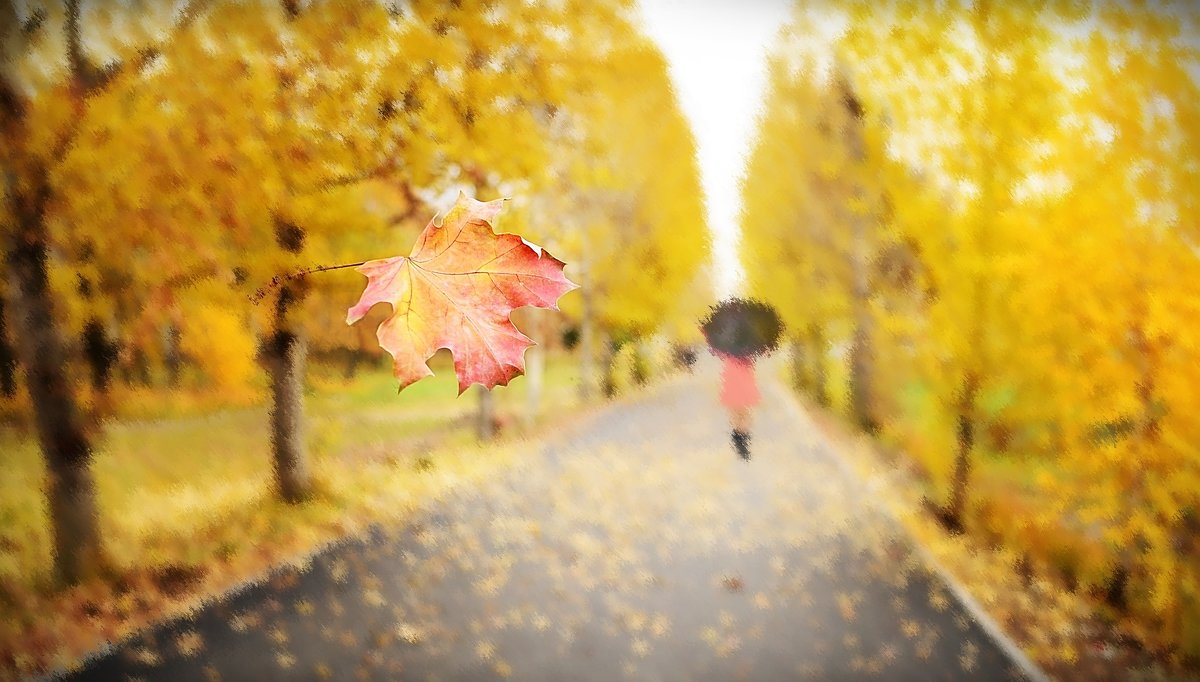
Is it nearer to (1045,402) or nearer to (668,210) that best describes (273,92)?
(1045,402)

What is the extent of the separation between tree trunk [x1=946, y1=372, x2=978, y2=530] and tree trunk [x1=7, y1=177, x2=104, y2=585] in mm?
8093

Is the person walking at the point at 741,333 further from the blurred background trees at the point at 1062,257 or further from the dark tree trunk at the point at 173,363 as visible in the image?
the dark tree trunk at the point at 173,363

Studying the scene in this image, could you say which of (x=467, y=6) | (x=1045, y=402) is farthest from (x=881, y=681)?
(x=467, y=6)

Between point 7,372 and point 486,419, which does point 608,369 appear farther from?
point 7,372

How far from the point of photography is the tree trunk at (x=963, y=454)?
6.80m

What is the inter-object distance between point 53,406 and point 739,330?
6.00m

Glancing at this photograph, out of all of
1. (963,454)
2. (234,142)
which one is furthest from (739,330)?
(963,454)

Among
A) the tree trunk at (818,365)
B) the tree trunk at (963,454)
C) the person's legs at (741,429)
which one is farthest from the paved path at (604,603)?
the person's legs at (741,429)

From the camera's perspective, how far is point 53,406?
507 centimetres

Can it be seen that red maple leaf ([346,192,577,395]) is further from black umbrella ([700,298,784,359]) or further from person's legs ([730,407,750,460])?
person's legs ([730,407,750,460])

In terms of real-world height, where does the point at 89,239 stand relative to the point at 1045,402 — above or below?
above

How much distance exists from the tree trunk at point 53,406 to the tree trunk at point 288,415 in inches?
72.7

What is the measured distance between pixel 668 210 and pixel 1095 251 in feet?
27.9

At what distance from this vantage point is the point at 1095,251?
5.24m
